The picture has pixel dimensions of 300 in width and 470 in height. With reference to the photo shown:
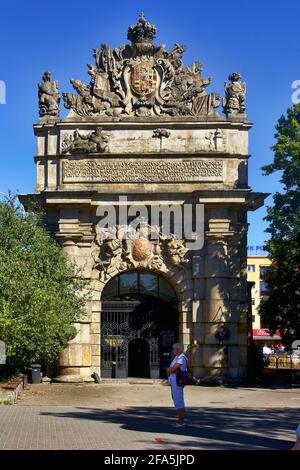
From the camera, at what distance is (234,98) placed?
3253 cm

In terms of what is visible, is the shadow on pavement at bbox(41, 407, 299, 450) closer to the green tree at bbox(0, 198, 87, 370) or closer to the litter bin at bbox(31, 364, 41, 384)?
the green tree at bbox(0, 198, 87, 370)

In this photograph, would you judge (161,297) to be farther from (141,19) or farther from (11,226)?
(141,19)

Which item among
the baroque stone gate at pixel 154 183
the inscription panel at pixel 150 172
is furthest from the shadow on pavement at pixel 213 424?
the inscription panel at pixel 150 172

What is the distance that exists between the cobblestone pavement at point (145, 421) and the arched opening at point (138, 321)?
5.06 meters

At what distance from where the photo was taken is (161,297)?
106ft

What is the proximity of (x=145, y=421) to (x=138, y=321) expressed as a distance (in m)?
15.7

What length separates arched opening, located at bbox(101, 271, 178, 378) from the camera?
31766 millimetres

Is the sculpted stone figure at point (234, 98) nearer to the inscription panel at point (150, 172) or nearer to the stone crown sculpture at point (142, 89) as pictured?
the stone crown sculpture at point (142, 89)

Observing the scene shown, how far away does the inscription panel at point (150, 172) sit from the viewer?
3178 centimetres

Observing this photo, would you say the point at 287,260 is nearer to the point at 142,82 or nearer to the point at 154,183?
the point at 154,183

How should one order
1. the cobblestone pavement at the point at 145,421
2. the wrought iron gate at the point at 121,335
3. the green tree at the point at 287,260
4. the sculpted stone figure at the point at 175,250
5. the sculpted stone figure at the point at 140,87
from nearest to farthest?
the cobblestone pavement at the point at 145,421 → the green tree at the point at 287,260 → the sculpted stone figure at the point at 175,250 → the wrought iron gate at the point at 121,335 → the sculpted stone figure at the point at 140,87

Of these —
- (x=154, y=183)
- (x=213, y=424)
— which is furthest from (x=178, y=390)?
(x=154, y=183)
